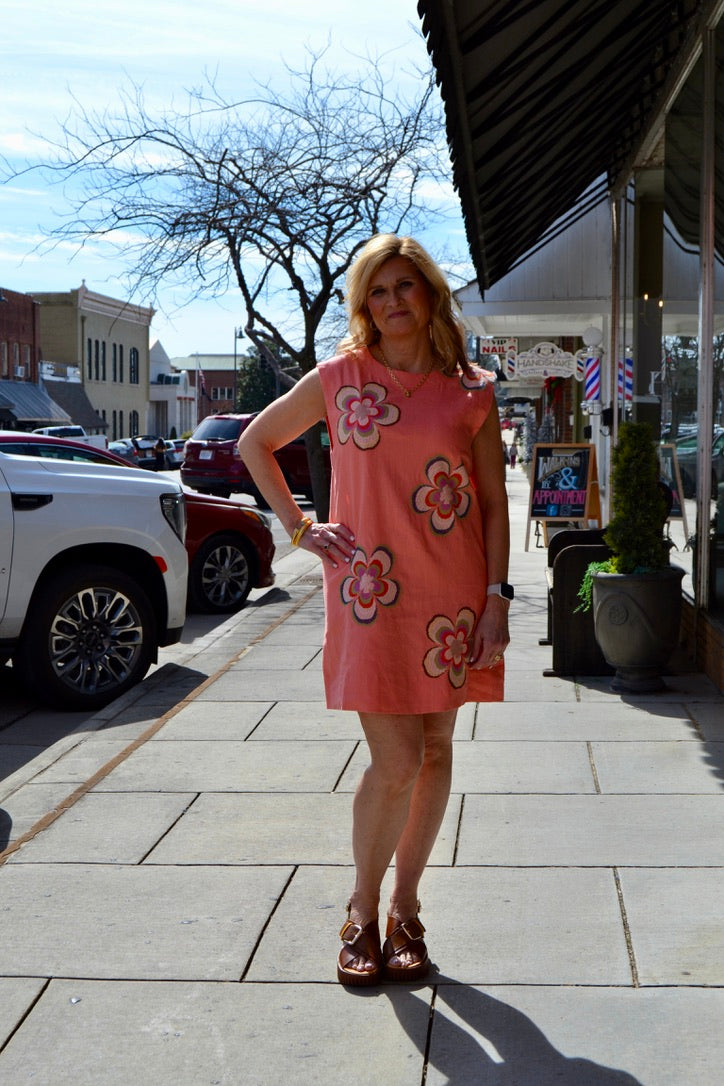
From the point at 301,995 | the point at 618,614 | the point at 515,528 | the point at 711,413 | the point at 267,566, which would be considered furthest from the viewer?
the point at 515,528

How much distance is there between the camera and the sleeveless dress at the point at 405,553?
11.4 ft

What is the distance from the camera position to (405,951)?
12.0ft

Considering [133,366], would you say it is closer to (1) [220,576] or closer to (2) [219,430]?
(2) [219,430]

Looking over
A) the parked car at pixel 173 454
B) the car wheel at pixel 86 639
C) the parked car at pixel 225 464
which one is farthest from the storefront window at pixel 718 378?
the parked car at pixel 173 454

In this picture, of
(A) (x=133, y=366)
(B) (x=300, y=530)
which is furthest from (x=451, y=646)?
(A) (x=133, y=366)

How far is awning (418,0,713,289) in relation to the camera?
5.85 metres

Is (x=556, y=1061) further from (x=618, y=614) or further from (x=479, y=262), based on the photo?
(x=479, y=262)

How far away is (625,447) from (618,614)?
2.83 ft

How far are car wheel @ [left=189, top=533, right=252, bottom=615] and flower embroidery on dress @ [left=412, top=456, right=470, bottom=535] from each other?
8.96m

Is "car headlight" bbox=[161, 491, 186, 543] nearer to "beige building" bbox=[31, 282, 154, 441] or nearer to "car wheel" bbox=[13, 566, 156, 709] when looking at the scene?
"car wheel" bbox=[13, 566, 156, 709]

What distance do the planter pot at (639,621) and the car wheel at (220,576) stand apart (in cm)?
571

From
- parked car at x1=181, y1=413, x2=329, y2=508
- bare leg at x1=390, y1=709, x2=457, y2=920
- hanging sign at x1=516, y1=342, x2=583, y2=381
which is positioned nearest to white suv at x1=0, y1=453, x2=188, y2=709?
bare leg at x1=390, y1=709, x2=457, y2=920

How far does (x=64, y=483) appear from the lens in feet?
26.8

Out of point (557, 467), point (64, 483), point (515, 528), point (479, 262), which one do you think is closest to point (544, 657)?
point (64, 483)
